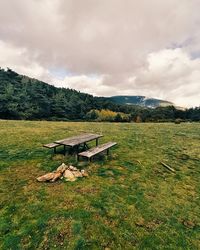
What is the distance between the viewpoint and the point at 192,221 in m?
5.38

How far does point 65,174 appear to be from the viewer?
24.4ft

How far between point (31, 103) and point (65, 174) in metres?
47.5

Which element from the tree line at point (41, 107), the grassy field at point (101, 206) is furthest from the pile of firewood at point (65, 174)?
the tree line at point (41, 107)

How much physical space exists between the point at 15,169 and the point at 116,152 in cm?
555

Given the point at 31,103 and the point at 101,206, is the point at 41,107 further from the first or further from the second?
the point at 101,206

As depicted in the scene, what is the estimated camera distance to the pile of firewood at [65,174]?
7.11 metres

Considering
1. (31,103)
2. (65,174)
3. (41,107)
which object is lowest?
(65,174)

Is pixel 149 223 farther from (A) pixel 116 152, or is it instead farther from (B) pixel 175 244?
(A) pixel 116 152

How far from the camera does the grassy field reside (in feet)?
14.5

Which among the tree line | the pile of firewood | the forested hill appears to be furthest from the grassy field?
the tree line

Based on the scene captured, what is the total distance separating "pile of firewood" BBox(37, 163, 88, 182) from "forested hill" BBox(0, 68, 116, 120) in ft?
127

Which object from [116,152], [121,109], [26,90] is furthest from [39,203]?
[121,109]

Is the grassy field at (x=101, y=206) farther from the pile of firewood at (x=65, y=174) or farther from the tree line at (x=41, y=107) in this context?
the tree line at (x=41, y=107)

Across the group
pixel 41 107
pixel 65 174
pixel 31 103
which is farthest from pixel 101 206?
pixel 41 107
